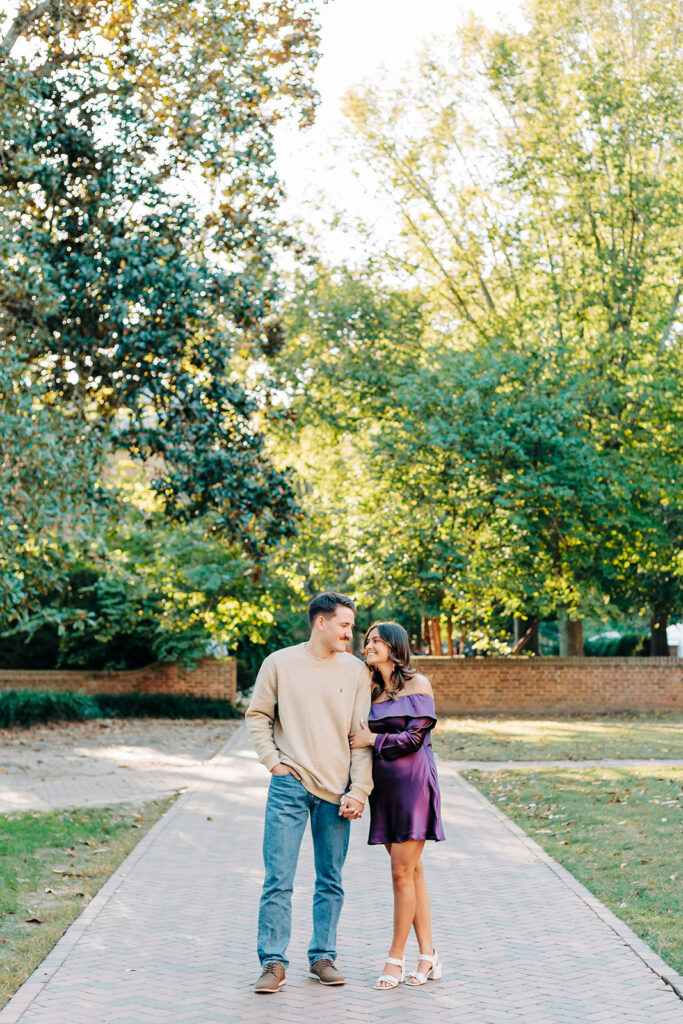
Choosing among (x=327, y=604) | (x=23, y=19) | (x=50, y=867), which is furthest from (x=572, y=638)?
(x=327, y=604)

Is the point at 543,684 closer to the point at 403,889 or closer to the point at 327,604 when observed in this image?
the point at 403,889

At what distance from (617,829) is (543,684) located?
53.0ft

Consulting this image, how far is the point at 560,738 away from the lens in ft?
66.5

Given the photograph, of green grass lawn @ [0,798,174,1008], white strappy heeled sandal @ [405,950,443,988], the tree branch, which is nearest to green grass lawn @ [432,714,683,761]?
green grass lawn @ [0,798,174,1008]

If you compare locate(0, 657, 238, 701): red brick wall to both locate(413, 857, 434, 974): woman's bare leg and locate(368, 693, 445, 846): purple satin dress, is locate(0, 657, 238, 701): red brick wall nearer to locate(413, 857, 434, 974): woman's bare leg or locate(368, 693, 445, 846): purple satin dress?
locate(413, 857, 434, 974): woman's bare leg

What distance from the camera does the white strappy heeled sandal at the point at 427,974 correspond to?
18.3ft

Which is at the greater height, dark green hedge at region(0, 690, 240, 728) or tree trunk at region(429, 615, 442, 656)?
tree trunk at region(429, 615, 442, 656)

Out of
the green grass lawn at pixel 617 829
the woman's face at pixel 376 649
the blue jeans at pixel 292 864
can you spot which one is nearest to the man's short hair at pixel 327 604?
the woman's face at pixel 376 649

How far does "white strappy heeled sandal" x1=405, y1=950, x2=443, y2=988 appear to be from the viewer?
18.3 feet

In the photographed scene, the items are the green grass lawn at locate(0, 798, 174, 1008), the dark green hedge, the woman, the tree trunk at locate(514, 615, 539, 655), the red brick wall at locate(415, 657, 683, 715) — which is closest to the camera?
the woman

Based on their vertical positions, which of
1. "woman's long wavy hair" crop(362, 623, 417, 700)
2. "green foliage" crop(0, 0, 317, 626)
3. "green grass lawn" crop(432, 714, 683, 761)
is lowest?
"green grass lawn" crop(432, 714, 683, 761)

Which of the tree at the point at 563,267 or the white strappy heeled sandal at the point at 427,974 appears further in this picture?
the tree at the point at 563,267

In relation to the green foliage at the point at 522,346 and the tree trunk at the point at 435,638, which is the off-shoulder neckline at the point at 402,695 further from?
the tree trunk at the point at 435,638

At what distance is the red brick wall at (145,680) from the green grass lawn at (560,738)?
5.01 metres
